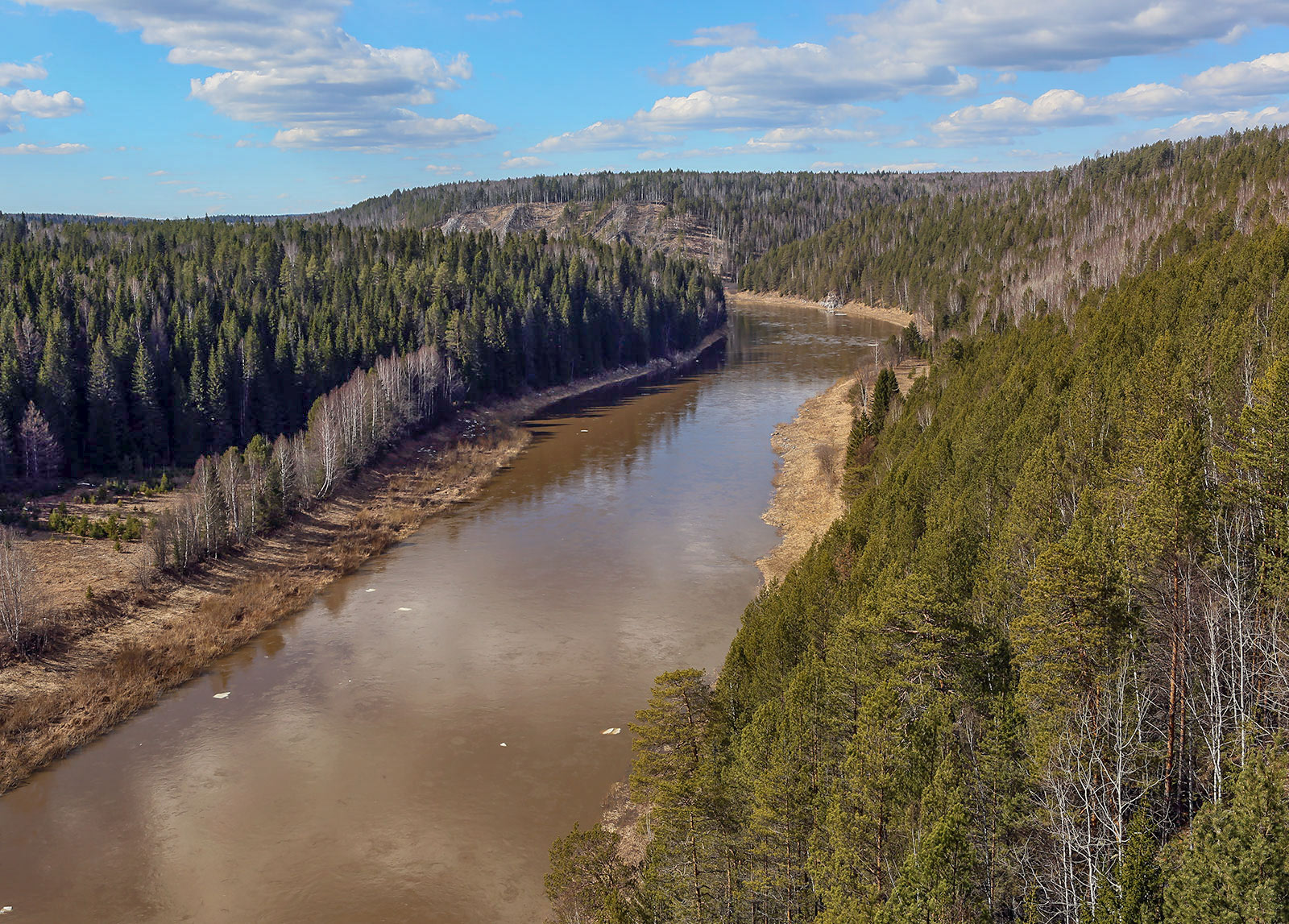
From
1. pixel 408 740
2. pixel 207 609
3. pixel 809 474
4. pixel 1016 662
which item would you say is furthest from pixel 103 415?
pixel 1016 662

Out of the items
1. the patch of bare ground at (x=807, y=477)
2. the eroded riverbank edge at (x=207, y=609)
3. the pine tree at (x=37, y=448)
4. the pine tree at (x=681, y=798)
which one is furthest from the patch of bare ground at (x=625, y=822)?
the pine tree at (x=37, y=448)

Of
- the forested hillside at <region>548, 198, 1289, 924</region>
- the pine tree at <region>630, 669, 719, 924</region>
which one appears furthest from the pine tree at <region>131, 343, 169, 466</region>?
the pine tree at <region>630, 669, 719, 924</region>

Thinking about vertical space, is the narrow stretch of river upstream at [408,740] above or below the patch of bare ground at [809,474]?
below

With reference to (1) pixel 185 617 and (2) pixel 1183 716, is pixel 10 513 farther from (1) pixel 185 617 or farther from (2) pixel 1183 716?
(2) pixel 1183 716

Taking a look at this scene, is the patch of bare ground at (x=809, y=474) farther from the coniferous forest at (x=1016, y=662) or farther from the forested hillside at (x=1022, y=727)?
the forested hillside at (x=1022, y=727)

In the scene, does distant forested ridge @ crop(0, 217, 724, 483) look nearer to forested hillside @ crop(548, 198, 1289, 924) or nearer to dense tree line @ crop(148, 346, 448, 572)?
dense tree line @ crop(148, 346, 448, 572)

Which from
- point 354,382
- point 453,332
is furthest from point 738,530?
point 453,332
